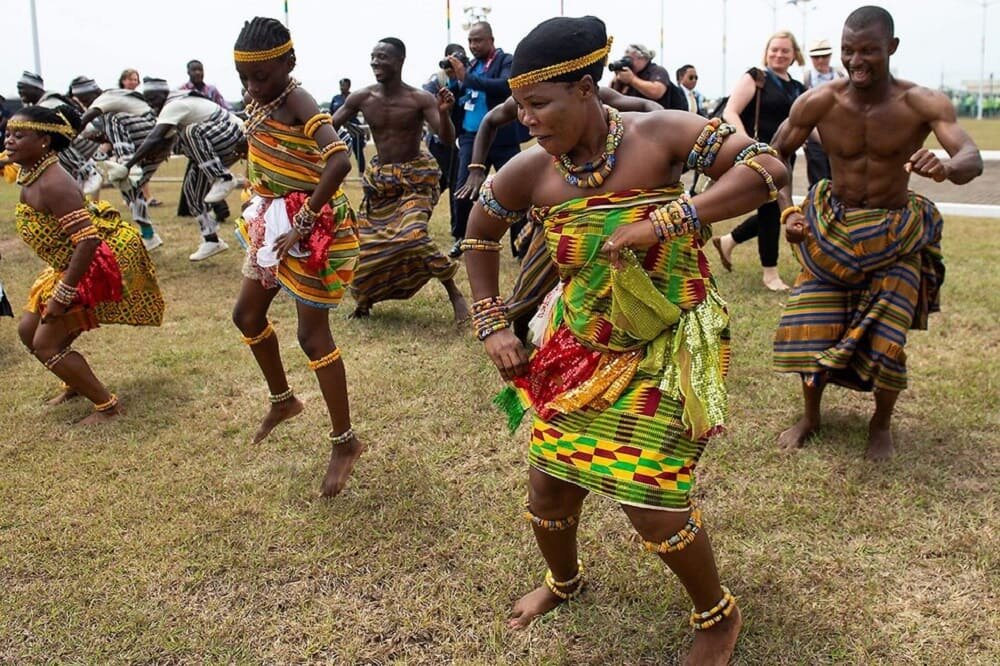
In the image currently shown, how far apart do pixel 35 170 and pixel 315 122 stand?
1.89 meters

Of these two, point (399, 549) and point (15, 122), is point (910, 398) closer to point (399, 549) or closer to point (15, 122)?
point (399, 549)

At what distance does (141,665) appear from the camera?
9.18 ft

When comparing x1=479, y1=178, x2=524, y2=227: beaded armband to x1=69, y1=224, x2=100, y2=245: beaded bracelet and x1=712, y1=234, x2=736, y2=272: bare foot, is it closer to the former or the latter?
x1=69, y1=224, x2=100, y2=245: beaded bracelet

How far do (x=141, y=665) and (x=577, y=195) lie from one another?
201cm

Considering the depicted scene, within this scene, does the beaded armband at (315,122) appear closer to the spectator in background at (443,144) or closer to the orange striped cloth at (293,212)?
the orange striped cloth at (293,212)

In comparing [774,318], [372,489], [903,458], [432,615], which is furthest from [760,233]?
[432,615]

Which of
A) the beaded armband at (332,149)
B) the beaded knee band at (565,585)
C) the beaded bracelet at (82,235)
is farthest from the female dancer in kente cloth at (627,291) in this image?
the beaded bracelet at (82,235)

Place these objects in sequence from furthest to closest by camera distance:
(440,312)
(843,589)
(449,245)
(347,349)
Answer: (449,245) < (440,312) < (347,349) < (843,589)

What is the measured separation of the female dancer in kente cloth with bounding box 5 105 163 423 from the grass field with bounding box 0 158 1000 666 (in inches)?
15.0

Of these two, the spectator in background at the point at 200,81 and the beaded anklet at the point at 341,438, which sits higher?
the spectator in background at the point at 200,81

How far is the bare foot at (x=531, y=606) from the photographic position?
290 centimetres

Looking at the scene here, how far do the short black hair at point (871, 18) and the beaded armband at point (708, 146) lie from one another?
1.70 meters

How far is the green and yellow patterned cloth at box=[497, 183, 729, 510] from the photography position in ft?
7.75

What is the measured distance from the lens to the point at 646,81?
7977 millimetres
